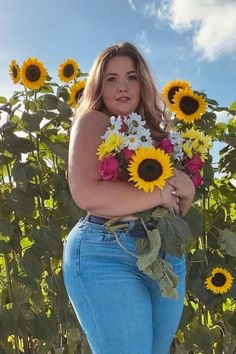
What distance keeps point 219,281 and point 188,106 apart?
2.32 ft

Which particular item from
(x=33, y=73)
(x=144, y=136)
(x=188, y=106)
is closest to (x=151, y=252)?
(x=144, y=136)

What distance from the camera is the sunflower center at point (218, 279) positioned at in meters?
2.48

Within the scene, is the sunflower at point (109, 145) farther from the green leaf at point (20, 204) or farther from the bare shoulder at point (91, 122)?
the green leaf at point (20, 204)

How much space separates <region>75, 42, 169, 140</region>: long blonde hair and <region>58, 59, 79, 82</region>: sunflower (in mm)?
918

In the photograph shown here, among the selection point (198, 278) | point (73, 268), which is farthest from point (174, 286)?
point (198, 278)

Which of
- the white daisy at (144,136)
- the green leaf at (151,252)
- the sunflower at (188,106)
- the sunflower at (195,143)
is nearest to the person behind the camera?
the green leaf at (151,252)

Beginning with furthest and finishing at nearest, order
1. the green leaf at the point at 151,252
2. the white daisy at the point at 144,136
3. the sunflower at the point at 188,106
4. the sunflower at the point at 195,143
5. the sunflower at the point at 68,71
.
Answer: the sunflower at the point at 68,71, the sunflower at the point at 188,106, the sunflower at the point at 195,143, the white daisy at the point at 144,136, the green leaf at the point at 151,252

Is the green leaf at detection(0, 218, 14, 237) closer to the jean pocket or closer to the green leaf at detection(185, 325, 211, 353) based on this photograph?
the green leaf at detection(185, 325, 211, 353)

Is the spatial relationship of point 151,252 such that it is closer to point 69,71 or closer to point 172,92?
point 172,92

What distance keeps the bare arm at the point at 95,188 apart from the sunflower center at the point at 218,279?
3.50ft

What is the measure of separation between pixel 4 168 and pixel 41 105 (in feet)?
0.96

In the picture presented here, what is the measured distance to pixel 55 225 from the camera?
94.8 inches

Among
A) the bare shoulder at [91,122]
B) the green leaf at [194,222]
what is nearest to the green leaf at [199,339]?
the green leaf at [194,222]

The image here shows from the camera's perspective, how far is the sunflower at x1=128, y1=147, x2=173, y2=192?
1442 mm
